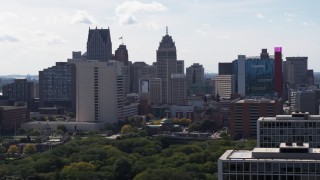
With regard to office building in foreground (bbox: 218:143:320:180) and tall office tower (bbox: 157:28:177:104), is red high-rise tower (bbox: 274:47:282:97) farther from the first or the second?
office building in foreground (bbox: 218:143:320:180)

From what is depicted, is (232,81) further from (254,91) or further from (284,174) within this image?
(284,174)

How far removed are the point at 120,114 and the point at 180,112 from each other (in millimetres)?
17819

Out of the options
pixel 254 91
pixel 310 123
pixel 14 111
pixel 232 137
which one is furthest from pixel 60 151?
pixel 254 91

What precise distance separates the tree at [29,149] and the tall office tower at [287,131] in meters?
47.0

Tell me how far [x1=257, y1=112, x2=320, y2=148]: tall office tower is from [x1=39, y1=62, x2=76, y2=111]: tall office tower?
120 meters

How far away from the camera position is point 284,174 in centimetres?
2564

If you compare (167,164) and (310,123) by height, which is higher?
(310,123)

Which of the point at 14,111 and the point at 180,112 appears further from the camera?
the point at 180,112

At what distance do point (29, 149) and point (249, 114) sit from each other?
32.4 metres

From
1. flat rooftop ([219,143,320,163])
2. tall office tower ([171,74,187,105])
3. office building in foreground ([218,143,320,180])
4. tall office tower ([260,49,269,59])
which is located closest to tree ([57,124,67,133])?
tall office tower ([171,74,187,105])

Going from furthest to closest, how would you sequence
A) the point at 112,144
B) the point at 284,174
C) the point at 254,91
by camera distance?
1. the point at 254,91
2. the point at 112,144
3. the point at 284,174

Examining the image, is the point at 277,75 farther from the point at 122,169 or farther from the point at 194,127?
the point at 122,169

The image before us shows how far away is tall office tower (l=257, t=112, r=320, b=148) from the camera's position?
42.6 m

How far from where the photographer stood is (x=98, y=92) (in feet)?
387
